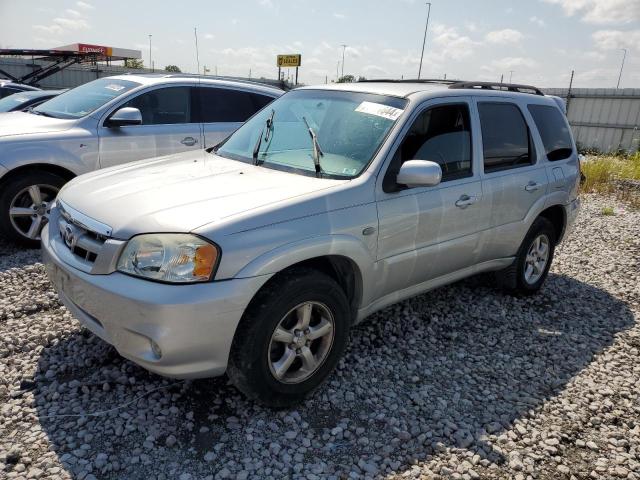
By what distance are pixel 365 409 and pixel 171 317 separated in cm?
133

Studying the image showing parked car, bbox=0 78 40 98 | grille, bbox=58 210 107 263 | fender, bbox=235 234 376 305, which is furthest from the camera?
parked car, bbox=0 78 40 98

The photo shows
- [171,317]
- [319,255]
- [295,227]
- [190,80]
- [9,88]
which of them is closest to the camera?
[171,317]

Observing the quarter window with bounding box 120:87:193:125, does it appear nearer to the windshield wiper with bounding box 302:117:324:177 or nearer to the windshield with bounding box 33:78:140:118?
the windshield with bounding box 33:78:140:118

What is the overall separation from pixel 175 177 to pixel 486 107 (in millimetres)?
2469

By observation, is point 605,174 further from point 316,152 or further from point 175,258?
point 175,258

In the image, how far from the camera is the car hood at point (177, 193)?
2512 mm

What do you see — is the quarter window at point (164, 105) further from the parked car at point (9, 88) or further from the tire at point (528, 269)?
the parked car at point (9, 88)

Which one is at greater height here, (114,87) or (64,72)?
(114,87)

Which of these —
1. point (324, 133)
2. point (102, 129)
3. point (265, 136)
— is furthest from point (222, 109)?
point (324, 133)

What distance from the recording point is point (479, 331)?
13.5ft

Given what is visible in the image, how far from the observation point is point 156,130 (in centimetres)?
566

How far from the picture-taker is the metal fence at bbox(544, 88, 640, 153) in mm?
21953

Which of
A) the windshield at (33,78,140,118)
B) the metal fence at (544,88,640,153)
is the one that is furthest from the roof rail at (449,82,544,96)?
the metal fence at (544,88,640,153)

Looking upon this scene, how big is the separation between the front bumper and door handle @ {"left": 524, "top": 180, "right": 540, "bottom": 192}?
2730 mm
